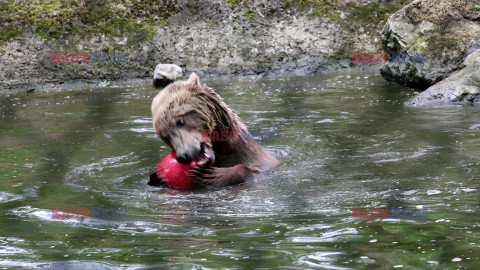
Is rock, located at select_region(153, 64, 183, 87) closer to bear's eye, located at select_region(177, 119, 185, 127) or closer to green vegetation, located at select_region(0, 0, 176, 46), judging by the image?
green vegetation, located at select_region(0, 0, 176, 46)

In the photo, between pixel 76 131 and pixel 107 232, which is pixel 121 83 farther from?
pixel 107 232

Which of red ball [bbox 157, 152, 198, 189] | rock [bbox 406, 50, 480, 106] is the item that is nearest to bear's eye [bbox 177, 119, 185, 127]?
red ball [bbox 157, 152, 198, 189]

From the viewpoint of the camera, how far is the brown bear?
596 cm

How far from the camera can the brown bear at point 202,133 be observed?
596 centimetres

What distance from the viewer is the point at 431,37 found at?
43.6ft

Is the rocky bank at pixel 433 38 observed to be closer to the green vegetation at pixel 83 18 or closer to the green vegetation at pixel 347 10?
the green vegetation at pixel 347 10

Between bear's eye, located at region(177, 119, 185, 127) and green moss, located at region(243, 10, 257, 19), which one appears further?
green moss, located at region(243, 10, 257, 19)

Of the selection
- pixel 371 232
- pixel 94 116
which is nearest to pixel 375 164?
pixel 371 232

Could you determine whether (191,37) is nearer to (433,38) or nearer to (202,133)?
(433,38)

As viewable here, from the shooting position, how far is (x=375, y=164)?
23.0 ft

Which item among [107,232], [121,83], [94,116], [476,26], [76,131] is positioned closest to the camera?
[107,232]

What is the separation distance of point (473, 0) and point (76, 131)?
9.03 m

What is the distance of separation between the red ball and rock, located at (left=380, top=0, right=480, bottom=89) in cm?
782

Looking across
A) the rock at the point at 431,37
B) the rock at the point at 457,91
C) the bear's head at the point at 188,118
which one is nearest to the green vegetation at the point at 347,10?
the rock at the point at 431,37
